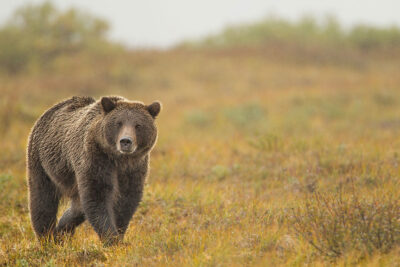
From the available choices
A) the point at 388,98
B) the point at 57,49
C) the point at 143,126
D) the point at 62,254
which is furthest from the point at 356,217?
the point at 57,49

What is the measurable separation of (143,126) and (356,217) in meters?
2.43

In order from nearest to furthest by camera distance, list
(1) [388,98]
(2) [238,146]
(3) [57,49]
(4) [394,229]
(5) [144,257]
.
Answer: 1. (4) [394,229]
2. (5) [144,257]
3. (2) [238,146]
4. (1) [388,98]
5. (3) [57,49]

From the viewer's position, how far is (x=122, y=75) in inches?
787

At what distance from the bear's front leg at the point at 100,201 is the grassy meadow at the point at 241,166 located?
7.1 inches

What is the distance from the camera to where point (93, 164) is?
4.67m

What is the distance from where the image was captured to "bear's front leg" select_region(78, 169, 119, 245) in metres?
4.55

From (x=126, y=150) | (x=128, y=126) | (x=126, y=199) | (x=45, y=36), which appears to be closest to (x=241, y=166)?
(x=126, y=199)

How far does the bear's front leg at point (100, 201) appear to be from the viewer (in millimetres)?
4547

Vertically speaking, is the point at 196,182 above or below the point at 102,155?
below

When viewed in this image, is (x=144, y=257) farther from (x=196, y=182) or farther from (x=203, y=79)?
(x=203, y=79)

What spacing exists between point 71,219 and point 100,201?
2.88 feet

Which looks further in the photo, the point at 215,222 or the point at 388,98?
the point at 388,98

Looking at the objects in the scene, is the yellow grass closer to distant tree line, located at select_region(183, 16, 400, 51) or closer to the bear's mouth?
the bear's mouth

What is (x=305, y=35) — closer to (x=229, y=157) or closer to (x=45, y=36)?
(x=45, y=36)
